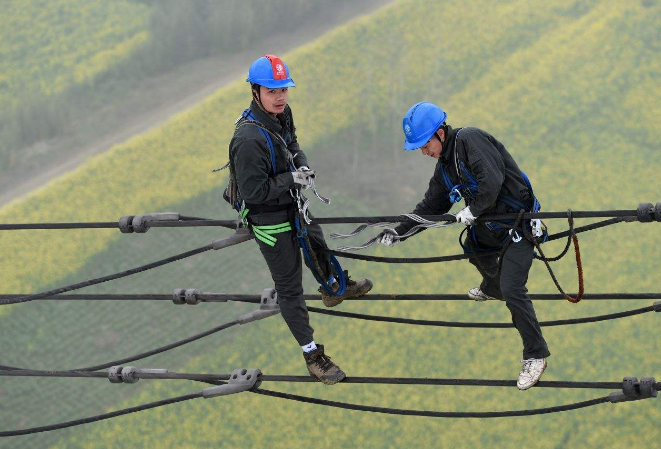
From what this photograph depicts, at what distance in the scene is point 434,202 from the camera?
28.7ft

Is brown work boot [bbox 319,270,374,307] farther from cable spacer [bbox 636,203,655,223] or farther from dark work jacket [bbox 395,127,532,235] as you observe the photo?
cable spacer [bbox 636,203,655,223]

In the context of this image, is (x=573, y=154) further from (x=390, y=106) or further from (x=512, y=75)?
(x=390, y=106)

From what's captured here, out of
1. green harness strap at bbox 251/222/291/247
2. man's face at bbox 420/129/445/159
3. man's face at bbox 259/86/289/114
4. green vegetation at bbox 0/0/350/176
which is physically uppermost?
green vegetation at bbox 0/0/350/176

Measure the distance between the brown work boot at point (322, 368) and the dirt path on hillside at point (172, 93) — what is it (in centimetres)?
2659

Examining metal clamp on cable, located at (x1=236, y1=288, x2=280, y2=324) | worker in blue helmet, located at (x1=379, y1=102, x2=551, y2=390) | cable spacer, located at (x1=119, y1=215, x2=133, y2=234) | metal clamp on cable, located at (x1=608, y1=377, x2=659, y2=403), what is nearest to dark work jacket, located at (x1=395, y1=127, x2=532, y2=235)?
worker in blue helmet, located at (x1=379, y1=102, x2=551, y2=390)

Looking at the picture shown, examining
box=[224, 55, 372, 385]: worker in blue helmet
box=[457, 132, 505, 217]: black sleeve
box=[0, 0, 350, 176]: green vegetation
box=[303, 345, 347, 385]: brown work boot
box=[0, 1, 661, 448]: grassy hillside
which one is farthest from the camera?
box=[0, 0, 350, 176]: green vegetation

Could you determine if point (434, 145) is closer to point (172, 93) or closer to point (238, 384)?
point (238, 384)

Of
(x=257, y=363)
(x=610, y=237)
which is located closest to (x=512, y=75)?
(x=610, y=237)

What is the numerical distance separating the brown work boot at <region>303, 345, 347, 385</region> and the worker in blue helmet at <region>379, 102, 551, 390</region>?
1800 mm

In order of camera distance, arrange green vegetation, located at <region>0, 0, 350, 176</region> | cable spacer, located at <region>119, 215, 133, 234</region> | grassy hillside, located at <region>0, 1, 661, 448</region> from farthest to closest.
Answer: green vegetation, located at <region>0, 0, 350, 176</region>
grassy hillside, located at <region>0, 1, 661, 448</region>
cable spacer, located at <region>119, 215, 133, 234</region>

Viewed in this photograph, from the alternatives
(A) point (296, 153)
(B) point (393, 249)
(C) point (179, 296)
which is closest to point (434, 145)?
(A) point (296, 153)

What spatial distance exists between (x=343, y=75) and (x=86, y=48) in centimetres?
1150

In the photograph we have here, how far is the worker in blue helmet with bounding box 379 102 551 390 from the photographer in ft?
25.6

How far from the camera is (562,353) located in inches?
1070
